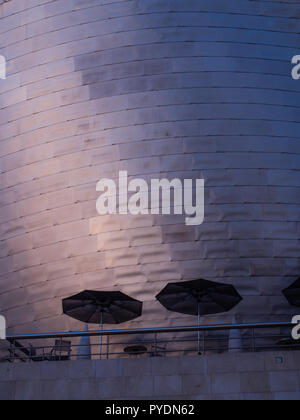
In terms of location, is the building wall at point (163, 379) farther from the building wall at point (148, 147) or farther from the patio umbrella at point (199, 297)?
the building wall at point (148, 147)

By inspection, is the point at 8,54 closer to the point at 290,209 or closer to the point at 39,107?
the point at 39,107

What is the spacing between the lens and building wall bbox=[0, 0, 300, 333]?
19.6m

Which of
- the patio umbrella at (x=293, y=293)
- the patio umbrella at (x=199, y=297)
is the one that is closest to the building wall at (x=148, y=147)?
the patio umbrella at (x=293, y=293)

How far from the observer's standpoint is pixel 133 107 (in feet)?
69.1

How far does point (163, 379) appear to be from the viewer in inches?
547

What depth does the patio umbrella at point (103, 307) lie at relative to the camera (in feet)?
56.3

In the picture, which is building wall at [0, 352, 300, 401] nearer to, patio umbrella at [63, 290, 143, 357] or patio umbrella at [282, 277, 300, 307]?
patio umbrella at [63, 290, 143, 357]

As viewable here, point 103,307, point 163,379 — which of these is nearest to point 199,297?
point 103,307

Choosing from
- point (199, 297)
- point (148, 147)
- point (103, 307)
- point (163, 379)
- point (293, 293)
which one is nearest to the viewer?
point (163, 379)

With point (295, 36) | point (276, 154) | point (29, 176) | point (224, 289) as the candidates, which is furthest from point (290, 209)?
point (29, 176)

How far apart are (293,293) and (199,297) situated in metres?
2.48

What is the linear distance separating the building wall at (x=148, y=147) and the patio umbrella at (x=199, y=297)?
163cm

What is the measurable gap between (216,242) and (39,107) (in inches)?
261

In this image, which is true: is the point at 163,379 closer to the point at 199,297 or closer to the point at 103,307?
the point at 199,297
